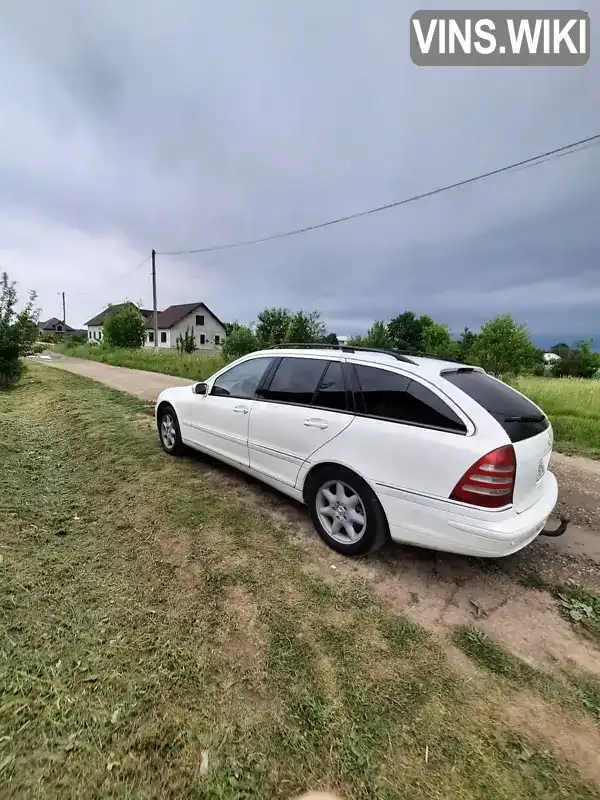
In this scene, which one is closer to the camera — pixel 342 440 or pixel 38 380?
pixel 342 440

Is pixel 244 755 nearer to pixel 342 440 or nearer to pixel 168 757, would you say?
pixel 168 757

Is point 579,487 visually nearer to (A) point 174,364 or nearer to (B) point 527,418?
(B) point 527,418

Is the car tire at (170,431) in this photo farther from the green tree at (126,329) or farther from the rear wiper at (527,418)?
the green tree at (126,329)

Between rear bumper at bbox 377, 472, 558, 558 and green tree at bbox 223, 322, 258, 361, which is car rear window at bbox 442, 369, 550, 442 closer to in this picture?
rear bumper at bbox 377, 472, 558, 558

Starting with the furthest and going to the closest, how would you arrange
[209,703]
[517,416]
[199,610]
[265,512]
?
1. [265,512]
2. [517,416]
3. [199,610]
4. [209,703]

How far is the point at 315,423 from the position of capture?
3111mm

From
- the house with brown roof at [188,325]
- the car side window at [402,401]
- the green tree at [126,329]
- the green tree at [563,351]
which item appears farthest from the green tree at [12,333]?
the green tree at [563,351]

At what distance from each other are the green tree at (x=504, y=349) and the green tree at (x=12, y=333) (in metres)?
16.1

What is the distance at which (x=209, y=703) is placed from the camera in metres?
1.74

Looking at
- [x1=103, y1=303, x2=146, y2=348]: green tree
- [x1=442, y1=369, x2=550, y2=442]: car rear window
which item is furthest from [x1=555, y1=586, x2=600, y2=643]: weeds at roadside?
[x1=103, y1=303, x2=146, y2=348]: green tree

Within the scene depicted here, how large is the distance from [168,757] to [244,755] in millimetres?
303

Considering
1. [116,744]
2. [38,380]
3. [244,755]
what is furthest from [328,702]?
[38,380]

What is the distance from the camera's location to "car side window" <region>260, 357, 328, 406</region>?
335cm

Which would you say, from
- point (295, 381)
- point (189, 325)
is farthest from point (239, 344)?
point (189, 325)
